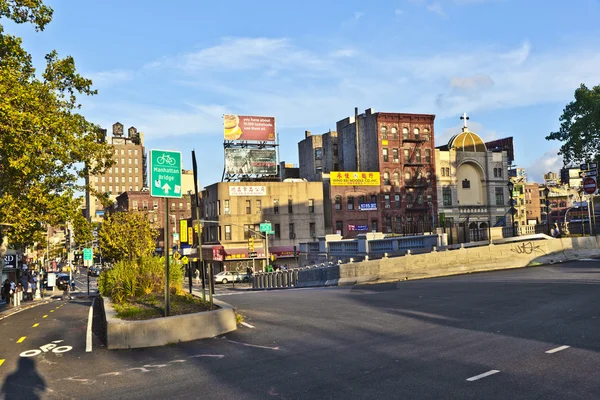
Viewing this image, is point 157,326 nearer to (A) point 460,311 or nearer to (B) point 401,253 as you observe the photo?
(A) point 460,311

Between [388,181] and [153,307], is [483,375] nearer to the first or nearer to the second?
[153,307]

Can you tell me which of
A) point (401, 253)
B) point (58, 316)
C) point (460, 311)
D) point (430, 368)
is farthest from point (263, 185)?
point (430, 368)

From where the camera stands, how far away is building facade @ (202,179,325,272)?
2916 inches

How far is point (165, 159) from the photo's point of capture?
14062 mm

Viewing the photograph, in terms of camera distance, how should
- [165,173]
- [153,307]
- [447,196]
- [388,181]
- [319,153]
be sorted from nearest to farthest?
[165,173], [153,307], [388,181], [447,196], [319,153]

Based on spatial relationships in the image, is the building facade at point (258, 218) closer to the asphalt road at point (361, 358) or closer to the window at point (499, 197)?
the window at point (499, 197)

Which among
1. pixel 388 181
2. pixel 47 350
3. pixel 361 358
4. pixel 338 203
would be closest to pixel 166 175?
pixel 47 350

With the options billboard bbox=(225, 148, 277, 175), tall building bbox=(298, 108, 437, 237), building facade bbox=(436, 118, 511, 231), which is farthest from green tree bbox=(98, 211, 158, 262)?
building facade bbox=(436, 118, 511, 231)

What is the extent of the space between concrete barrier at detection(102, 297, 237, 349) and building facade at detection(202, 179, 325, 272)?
191 ft

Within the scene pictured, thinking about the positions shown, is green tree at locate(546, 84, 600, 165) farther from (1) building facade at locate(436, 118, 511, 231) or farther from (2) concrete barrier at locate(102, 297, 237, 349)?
(2) concrete barrier at locate(102, 297, 237, 349)

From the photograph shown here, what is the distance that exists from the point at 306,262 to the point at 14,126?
37.8m

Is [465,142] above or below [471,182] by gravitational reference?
above

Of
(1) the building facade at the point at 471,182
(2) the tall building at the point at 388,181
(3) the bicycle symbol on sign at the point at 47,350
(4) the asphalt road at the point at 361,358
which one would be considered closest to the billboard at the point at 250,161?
(2) the tall building at the point at 388,181

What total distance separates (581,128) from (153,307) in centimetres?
5043
